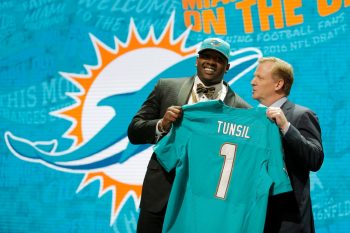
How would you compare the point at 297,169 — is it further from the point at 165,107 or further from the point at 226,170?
the point at 165,107

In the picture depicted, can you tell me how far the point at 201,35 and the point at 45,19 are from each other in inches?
43.4

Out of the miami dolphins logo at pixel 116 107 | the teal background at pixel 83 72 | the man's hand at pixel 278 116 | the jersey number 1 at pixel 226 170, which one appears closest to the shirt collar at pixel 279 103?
the man's hand at pixel 278 116

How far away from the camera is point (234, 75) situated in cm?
357

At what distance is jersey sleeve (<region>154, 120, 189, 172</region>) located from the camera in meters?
2.19

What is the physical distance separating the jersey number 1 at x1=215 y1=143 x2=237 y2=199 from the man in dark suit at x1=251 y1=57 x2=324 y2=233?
171 mm

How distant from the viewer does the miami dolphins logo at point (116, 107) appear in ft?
12.1

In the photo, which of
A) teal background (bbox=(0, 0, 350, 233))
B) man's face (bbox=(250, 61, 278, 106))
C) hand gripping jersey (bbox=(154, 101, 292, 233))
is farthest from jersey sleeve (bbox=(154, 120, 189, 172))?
teal background (bbox=(0, 0, 350, 233))

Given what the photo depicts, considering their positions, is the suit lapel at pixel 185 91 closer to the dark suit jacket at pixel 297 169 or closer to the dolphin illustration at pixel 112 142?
the dark suit jacket at pixel 297 169

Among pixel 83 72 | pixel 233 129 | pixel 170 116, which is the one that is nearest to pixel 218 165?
pixel 233 129

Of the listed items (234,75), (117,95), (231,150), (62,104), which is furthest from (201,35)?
(231,150)

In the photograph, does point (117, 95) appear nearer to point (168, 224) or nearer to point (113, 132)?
point (113, 132)

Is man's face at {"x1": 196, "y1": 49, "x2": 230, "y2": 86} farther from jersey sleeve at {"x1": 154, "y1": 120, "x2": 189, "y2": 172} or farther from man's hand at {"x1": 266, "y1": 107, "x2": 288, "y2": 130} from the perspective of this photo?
man's hand at {"x1": 266, "y1": 107, "x2": 288, "y2": 130}

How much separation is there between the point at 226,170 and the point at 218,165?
37 mm

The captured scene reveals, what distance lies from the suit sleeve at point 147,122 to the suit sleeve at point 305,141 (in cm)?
51
